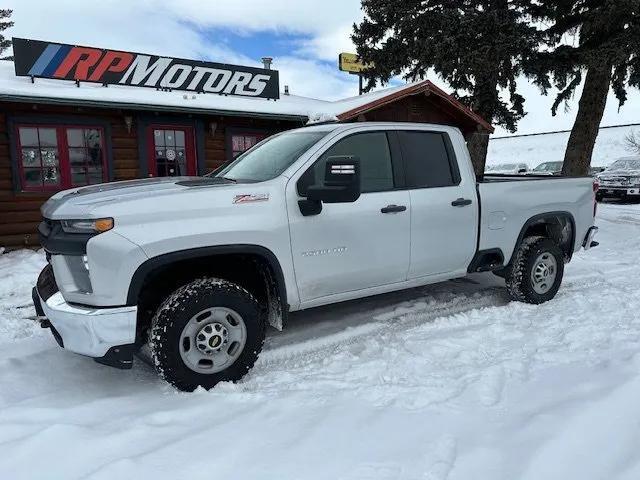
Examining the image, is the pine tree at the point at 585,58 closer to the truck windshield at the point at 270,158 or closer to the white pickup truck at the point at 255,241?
the white pickup truck at the point at 255,241

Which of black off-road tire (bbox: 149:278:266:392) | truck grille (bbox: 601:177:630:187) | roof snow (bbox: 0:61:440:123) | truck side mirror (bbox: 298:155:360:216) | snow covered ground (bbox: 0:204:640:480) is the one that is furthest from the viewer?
truck grille (bbox: 601:177:630:187)

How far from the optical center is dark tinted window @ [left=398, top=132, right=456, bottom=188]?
4.28 metres

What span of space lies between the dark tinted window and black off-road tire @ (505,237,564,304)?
127cm

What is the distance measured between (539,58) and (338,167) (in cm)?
1216

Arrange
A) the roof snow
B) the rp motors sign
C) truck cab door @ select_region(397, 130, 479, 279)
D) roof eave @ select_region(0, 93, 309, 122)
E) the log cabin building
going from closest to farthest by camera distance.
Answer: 1. truck cab door @ select_region(397, 130, 479, 279)
2. roof eave @ select_region(0, 93, 309, 122)
3. the roof snow
4. the log cabin building
5. the rp motors sign

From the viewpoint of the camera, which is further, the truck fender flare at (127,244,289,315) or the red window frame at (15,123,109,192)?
the red window frame at (15,123,109,192)

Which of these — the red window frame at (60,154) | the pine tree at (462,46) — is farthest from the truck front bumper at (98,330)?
the pine tree at (462,46)

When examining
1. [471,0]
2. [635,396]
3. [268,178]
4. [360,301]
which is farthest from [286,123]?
[635,396]

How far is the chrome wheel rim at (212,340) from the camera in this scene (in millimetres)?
3209

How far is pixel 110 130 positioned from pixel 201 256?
8003mm

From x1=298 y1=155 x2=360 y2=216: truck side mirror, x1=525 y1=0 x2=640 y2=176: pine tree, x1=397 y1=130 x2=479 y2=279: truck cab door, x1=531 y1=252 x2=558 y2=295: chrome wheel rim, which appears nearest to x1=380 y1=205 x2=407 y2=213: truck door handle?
x1=397 y1=130 x2=479 y2=279: truck cab door

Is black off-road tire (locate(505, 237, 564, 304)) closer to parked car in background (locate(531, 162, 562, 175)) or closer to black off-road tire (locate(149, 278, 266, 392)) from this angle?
black off-road tire (locate(149, 278, 266, 392))

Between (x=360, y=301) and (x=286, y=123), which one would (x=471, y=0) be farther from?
(x=360, y=301)

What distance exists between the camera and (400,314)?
4871 mm
